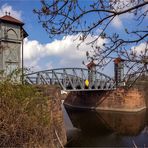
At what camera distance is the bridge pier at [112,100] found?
132 ft

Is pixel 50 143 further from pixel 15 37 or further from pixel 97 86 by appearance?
pixel 97 86

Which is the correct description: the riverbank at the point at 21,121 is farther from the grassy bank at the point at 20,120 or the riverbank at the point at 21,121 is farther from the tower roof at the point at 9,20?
the tower roof at the point at 9,20

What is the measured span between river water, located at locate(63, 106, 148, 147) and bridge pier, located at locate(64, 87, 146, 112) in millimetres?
1089

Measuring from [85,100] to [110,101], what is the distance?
14.0 ft

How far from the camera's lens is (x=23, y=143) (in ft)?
22.2

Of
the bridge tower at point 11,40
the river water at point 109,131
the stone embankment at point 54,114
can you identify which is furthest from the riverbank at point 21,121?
the bridge tower at point 11,40

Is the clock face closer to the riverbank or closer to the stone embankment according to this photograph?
the stone embankment

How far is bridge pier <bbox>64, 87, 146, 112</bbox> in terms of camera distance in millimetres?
40281

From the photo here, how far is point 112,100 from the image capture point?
135 feet

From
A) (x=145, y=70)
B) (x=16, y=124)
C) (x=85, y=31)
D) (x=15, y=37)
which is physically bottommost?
(x=16, y=124)

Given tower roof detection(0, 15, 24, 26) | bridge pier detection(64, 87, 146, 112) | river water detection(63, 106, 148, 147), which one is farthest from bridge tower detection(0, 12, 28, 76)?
bridge pier detection(64, 87, 146, 112)

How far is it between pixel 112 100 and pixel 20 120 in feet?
114

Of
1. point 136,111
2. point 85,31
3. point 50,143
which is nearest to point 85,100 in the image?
point 136,111

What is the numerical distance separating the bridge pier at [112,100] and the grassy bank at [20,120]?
31778 mm
